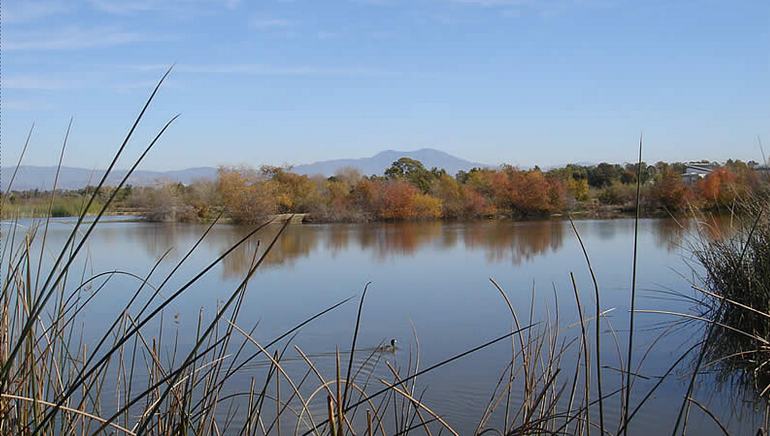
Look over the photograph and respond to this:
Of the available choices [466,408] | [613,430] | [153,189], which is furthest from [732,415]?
[153,189]

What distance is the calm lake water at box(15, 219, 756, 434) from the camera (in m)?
4.12

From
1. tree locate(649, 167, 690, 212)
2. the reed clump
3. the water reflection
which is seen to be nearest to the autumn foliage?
tree locate(649, 167, 690, 212)

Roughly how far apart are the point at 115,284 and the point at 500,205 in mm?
16156

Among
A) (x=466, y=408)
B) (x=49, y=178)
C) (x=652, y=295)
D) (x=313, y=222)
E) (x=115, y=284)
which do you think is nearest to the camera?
(x=49, y=178)

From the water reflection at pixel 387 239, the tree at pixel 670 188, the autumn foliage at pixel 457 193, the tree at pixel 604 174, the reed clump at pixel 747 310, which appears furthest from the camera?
the tree at pixel 604 174

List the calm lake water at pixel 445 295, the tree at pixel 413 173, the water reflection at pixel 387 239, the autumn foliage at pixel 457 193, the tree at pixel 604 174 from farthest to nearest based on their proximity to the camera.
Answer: the tree at pixel 604 174 < the tree at pixel 413 173 < the autumn foliage at pixel 457 193 < the water reflection at pixel 387 239 < the calm lake water at pixel 445 295

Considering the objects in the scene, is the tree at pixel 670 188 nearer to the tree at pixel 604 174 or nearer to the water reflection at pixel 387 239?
the water reflection at pixel 387 239

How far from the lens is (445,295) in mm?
7508

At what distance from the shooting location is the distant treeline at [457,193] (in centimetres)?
1745

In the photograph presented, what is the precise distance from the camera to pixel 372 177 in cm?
2284

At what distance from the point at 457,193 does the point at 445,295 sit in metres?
15.4

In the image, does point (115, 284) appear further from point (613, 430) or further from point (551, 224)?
point (551, 224)

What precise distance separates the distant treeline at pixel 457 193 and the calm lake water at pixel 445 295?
3.07m

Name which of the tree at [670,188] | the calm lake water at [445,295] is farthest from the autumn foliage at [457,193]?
the calm lake water at [445,295]
